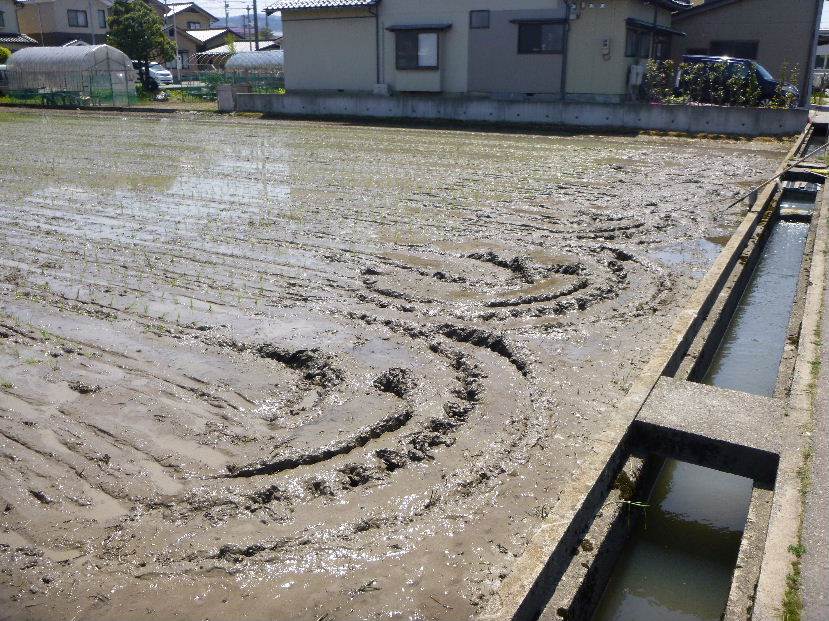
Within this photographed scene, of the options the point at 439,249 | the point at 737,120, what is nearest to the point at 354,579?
the point at 439,249

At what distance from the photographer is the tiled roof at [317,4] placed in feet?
80.8

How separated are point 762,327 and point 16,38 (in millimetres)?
48688

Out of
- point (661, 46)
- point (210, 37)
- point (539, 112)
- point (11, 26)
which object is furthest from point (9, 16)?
point (661, 46)

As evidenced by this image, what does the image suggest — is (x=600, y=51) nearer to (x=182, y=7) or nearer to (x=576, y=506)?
(x=576, y=506)

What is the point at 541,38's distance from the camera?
22.5 metres

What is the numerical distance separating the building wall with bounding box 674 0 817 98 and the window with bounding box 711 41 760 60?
5.8 inches

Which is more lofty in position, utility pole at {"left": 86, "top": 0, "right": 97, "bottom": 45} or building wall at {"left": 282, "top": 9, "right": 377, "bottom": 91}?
utility pole at {"left": 86, "top": 0, "right": 97, "bottom": 45}

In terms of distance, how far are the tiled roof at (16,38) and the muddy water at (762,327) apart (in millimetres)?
45725

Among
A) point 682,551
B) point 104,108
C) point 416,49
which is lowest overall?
point 682,551

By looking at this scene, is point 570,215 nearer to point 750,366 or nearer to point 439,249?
point 439,249

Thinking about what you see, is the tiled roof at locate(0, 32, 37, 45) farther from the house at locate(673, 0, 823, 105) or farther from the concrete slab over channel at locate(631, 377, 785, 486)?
the concrete slab over channel at locate(631, 377, 785, 486)

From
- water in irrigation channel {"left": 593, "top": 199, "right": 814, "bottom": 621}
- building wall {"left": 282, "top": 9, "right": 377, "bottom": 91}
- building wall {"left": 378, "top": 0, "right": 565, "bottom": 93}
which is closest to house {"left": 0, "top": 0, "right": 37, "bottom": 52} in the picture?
building wall {"left": 282, "top": 9, "right": 377, "bottom": 91}

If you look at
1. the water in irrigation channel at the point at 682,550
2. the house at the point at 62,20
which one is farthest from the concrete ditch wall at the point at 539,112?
the house at the point at 62,20

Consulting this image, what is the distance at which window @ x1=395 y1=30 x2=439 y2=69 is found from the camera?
24.4 metres
